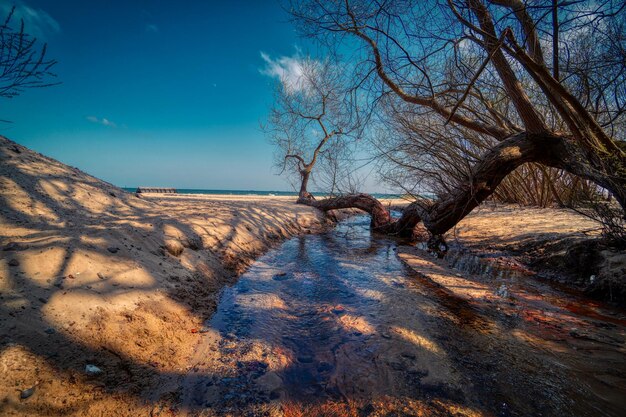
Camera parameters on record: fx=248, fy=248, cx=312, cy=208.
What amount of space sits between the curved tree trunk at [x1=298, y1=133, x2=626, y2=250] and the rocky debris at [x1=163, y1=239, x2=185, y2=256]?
4.48m

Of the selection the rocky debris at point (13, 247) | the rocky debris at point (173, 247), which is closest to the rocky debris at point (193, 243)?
the rocky debris at point (173, 247)

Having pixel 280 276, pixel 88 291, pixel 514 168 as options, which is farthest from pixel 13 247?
pixel 514 168

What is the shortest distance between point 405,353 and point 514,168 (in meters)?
3.81

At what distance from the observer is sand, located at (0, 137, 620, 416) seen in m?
1.32

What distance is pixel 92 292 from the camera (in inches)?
72.7

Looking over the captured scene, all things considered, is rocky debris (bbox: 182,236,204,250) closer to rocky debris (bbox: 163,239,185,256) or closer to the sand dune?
the sand dune

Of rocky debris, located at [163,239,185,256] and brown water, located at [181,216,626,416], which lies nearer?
brown water, located at [181,216,626,416]

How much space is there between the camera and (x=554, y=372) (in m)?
1.64

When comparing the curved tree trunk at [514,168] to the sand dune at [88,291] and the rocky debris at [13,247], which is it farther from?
the rocky debris at [13,247]

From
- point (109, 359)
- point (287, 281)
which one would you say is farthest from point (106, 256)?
point (287, 281)

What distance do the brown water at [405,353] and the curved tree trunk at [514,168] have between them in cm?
154

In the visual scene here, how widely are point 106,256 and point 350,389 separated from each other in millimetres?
2361

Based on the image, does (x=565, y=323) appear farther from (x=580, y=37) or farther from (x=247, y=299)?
(x=580, y=37)

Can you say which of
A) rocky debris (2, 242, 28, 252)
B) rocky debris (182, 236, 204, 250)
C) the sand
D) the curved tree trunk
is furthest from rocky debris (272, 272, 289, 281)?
the curved tree trunk
